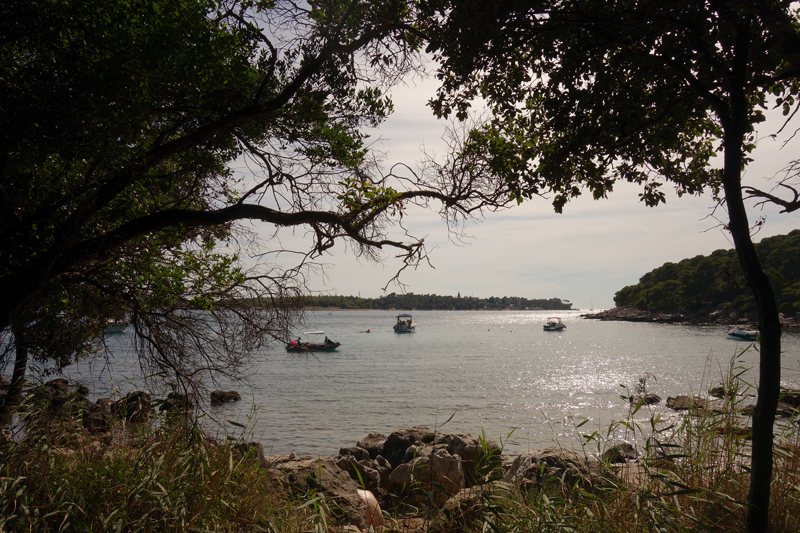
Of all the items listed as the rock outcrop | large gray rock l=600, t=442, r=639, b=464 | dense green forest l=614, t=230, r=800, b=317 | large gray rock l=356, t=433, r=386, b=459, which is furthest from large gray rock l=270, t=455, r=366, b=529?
dense green forest l=614, t=230, r=800, b=317

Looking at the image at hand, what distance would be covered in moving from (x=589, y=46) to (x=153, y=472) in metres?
5.05

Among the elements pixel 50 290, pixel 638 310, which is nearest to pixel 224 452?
pixel 50 290

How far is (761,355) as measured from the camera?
3.28 m

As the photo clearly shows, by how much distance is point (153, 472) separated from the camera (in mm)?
3576

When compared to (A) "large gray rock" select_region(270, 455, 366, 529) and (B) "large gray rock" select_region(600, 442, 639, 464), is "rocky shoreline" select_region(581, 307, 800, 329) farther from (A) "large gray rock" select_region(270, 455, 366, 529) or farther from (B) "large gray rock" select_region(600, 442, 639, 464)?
(A) "large gray rock" select_region(270, 455, 366, 529)

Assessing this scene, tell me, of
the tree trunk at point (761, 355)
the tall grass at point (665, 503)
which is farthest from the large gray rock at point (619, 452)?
the tree trunk at point (761, 355)

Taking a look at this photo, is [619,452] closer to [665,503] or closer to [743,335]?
[665,503]

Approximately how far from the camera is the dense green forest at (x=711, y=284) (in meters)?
54.4

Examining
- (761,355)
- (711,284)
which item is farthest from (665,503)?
(711,284)

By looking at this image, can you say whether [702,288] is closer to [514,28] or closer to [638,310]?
[638,310]

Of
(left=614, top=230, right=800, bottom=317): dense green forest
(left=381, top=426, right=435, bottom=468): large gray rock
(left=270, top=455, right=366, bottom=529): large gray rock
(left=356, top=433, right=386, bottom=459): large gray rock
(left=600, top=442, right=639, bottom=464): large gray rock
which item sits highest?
(left=614, top=230, right=800, bottom=317): dense green forest

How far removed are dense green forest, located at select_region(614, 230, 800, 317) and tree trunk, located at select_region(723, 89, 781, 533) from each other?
48884 millimetres

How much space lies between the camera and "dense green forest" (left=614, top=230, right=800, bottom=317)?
54.4m

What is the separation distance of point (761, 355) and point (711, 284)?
97.7 meters
